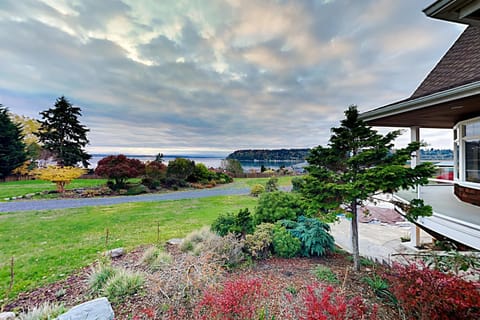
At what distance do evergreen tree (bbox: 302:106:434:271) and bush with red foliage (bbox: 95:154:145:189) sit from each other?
12613mm

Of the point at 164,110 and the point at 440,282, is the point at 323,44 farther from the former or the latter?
the point at 164,110

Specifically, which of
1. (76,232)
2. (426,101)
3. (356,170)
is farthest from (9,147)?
(426,101)

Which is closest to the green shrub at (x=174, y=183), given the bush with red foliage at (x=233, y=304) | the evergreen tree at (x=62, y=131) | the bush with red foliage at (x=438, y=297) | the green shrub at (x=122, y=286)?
the evergreen tree at (x=62, y=131)

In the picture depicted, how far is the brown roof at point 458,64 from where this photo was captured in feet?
13.4

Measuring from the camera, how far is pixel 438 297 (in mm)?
2061

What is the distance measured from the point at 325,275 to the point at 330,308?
1684 mm

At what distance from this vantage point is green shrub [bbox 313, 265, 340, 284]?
3.37m

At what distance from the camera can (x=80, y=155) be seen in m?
19.6

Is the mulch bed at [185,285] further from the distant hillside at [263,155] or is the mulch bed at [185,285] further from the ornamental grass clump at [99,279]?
the distant hillside at [263,155]

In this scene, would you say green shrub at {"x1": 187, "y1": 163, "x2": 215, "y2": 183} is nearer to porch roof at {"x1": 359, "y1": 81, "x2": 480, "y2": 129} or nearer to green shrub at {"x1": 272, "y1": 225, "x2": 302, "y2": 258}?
green shrub at {"x1": 272, "y1": 225, "x2": 302, "y2": 258}

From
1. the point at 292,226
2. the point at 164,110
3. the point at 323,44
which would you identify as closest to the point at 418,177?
the point at 292,226

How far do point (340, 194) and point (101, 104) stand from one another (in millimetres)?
13838

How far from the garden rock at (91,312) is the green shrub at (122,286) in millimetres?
460

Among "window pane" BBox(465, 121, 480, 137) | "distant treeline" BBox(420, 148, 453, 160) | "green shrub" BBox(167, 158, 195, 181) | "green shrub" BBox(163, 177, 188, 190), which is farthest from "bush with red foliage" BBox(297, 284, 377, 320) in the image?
"green shrub" BBox(167, 158, 195, 181)
